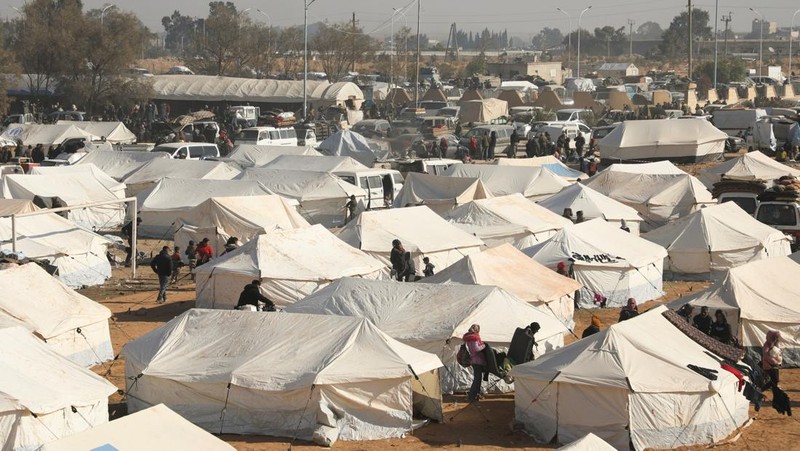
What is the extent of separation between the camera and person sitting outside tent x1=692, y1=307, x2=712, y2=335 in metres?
17.8

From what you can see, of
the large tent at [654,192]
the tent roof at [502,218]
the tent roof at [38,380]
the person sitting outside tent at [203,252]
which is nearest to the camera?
the tent roof at [38,380]

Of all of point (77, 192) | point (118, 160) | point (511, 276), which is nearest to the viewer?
point (511, 276)

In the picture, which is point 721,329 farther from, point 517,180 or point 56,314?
point 517,180

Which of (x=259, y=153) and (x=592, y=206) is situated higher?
(x=259, y=153)

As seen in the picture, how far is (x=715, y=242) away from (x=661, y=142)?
1534 centimetres

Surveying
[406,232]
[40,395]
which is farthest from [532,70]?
[40,395]

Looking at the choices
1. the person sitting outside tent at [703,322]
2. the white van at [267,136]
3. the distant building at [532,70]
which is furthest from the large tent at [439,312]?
the distant building at [532,70]

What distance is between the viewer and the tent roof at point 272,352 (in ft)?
48.0

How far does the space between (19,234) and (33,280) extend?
6159 mm

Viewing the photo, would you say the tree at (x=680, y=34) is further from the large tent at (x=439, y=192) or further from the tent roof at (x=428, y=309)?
the tent roof at (x=428, y=309)

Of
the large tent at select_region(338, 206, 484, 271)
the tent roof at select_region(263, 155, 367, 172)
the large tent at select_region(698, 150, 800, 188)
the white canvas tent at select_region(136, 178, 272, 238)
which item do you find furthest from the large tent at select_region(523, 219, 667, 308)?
the tent roof at select_region(263, 155, 367, 172)

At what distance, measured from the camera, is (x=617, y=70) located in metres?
110

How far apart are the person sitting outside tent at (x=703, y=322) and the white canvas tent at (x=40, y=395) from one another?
8.25 meters

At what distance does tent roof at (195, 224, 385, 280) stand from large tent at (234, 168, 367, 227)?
27.3 ft
